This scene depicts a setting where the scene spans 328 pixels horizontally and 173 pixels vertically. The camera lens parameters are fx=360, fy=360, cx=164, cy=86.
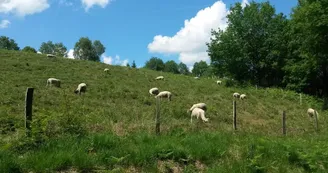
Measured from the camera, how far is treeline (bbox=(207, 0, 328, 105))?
46.8 meters

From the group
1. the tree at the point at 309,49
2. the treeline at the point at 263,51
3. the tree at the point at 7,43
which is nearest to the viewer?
the tree at the point at 309,49

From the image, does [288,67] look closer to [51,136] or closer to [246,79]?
[246,79]

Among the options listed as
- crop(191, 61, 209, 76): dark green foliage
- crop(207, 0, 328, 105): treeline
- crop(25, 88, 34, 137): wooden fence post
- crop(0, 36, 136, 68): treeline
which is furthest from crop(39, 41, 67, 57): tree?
crop(25, 88, 34, 137): wooden fence post

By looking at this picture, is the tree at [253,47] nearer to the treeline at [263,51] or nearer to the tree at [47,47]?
the treeline at [263,51]

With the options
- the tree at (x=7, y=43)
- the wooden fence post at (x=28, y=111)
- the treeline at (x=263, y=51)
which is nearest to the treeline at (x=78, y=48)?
the tree at (x=7, y=43)

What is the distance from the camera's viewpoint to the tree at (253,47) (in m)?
51.0

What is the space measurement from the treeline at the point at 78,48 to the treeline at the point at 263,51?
296 feet

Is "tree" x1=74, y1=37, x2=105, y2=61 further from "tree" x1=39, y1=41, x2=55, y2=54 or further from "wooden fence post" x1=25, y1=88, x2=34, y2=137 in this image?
"wooden fence post" x1=25, y1=88, x2=34, y2=137

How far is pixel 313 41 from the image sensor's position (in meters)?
39.3

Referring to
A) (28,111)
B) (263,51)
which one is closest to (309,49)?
(263,51)

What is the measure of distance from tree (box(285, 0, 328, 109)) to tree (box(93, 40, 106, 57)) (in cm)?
10967

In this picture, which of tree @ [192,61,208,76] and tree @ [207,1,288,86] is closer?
tree @ [207,1,288,86]

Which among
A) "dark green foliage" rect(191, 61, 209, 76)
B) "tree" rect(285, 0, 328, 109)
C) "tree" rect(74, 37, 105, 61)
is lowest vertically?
"tree" rect(285, 0, 328, 109)

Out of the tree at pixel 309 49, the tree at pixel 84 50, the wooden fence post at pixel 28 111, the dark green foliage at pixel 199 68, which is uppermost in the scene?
the tree at pixel 84 50
